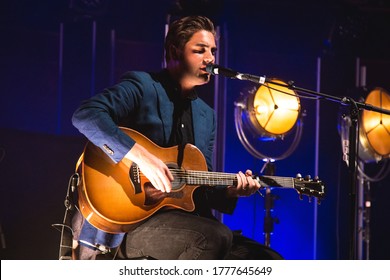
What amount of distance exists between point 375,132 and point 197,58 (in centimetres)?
253

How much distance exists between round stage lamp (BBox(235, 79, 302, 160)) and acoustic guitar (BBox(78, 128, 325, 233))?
57.7 inches

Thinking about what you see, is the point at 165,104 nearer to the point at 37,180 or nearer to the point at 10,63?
the point at 37,180

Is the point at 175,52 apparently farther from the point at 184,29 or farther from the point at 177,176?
the point at 177,176

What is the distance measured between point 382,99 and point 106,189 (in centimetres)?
338

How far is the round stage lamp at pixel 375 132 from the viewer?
5.35 metres

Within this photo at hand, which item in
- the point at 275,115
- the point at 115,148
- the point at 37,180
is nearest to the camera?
the point at 115,148

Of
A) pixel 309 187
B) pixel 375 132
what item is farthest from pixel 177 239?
pixel 375 132

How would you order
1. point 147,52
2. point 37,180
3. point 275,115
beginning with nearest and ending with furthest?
1. point 37,180
2. point 275,115
3. point 147,52

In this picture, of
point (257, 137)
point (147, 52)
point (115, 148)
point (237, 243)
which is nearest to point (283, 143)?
point (257, 137)

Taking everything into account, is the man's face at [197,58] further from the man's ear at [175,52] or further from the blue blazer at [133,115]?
the blue blazer at [133,115]

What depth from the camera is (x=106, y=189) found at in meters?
3.03

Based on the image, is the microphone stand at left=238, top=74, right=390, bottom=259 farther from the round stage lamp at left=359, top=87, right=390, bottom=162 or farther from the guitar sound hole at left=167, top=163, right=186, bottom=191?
the round stage lamp at left=359, top=87, right=390, bottom=162

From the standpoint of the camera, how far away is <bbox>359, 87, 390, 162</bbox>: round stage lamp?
211 inches
